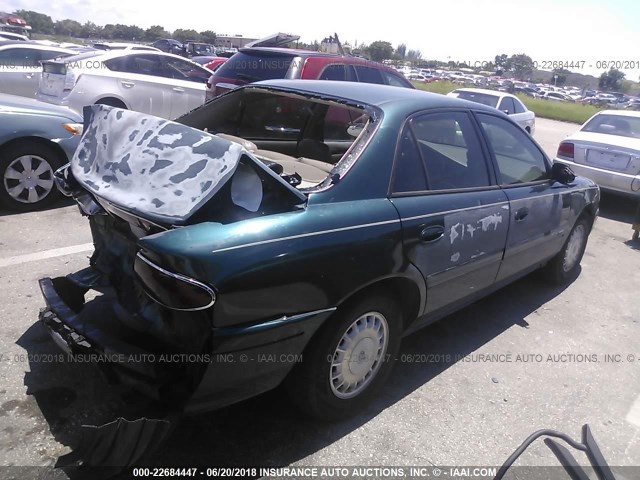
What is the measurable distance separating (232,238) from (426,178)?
1389mm

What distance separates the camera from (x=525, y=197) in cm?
377


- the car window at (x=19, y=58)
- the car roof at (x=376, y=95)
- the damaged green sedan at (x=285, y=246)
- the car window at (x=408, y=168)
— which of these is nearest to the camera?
the damaged green sedan at (x=285, y=246)

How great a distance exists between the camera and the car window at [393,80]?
8.05 m

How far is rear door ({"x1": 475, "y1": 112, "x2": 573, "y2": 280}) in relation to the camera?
367cm

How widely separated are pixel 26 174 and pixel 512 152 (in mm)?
4628

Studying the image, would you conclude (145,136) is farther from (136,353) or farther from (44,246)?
(44,246)

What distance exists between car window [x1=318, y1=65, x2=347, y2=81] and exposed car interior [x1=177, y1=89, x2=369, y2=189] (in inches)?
124

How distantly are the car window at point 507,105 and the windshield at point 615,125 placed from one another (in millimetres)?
2460

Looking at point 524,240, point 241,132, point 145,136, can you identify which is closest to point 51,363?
point 145,136

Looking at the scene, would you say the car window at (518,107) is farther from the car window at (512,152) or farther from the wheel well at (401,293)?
the wheel well at (401,293)

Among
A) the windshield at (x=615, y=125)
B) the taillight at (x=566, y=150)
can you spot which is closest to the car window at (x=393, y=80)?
the taillight at (x=566, y=150)

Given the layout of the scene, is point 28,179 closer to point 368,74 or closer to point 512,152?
point 512,152

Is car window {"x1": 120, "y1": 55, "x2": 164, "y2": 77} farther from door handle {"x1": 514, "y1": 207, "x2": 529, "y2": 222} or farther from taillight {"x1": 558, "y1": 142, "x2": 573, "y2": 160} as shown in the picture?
door handle {"x1": 514, "y1": 207, "x2": 529, "y2": 222}

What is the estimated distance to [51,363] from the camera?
300 centimetres
